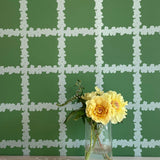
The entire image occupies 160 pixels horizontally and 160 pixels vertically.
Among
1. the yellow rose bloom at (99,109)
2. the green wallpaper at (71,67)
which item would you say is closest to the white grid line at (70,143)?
the green wallpaper at (71,67)

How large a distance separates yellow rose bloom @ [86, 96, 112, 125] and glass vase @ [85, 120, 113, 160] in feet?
0.23

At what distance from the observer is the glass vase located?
758 millimetres

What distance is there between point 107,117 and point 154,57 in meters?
0.41

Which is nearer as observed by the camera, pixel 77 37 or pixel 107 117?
pixel 107 117

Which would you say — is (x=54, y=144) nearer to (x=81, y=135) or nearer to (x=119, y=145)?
(x=81, y=135)

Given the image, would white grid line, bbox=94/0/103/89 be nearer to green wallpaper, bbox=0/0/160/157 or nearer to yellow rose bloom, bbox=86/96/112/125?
green wallpaper, bbox=0/0/160/157

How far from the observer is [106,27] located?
0.89m

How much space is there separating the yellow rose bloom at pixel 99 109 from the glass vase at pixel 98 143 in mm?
69

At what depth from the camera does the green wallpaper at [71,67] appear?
35.0 inches

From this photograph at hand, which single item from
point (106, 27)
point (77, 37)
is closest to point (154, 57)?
point (106, 27)

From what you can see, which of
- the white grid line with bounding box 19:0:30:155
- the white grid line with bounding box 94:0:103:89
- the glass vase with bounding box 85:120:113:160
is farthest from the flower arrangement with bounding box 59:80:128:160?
the white grid line with bounding box 19:0:30:155

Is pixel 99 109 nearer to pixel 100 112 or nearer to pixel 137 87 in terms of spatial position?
pixel 100 112

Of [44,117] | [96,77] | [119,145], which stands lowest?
[119,145]

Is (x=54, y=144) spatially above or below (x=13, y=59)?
below
